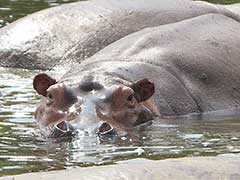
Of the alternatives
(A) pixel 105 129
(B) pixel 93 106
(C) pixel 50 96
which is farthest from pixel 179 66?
(A) pixel 105 129

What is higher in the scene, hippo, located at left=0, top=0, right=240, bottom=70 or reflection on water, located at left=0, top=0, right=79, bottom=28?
hippo, located at left=0, top=0, right=240, bottom=70

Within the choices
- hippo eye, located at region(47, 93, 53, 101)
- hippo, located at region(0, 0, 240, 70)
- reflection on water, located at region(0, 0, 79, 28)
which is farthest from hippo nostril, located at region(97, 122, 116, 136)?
reflection on water, located at region(0, 0, 79, 28)

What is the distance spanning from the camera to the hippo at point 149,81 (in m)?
7.65

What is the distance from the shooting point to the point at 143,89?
800cm

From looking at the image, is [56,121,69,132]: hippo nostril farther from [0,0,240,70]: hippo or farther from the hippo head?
[0,0,240,70]: hippo

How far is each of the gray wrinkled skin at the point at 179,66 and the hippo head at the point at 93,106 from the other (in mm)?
201

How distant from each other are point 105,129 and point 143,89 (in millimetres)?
800

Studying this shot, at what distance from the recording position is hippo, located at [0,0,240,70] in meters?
11.9

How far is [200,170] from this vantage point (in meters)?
Answer: 4.31

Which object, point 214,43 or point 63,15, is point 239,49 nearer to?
point 214,43

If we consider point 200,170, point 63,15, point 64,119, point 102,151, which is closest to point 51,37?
point 63,15

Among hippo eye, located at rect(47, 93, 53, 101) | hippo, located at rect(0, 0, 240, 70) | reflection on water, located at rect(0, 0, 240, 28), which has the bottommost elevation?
reflection on water, located at rect(0, 0, 240, 28)

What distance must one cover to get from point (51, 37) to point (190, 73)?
3.34m

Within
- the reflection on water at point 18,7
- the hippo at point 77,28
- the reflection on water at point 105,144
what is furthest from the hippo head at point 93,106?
the reflection on water at point 18,7
